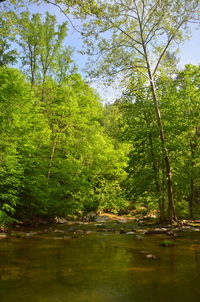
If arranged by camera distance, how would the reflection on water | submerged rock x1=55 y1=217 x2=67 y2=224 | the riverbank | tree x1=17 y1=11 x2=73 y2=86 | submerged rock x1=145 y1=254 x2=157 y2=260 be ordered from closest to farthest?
the reflection on water
submerged rock x1=145 y1=254 x2=157 y2=260
the riverbank
submerged rock x1=55 y1=217 x2=67 y2=224
tree x1=17 y1=11 x2=73 y2=86

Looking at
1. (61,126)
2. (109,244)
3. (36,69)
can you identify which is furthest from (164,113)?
(36,69)

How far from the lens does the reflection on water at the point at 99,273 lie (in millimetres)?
4082

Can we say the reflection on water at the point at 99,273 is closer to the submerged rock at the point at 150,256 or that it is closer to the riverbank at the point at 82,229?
the submerged rock at the point at 150,256

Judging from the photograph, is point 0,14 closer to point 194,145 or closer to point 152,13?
point 152,13

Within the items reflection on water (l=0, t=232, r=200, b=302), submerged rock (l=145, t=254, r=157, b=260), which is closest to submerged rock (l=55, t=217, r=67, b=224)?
reflection on water (l=0, t=232, r=200, b=302)

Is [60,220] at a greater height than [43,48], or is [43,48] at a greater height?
[43,48]

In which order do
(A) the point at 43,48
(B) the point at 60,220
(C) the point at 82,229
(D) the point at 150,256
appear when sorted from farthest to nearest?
(A) the point at 43,48 < (B) the point at 60,220 < (C) the point at 82,229 < (D) the point at 150,256

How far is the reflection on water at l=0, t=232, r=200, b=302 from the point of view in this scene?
161 inches

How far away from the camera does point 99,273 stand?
5336 mm

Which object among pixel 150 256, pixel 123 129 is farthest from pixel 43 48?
pixel 150 256

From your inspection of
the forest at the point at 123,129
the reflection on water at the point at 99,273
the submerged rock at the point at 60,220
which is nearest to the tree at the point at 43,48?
the forest at the point at 123,129

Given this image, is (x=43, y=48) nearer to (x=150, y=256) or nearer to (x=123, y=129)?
(x=123, y=129)

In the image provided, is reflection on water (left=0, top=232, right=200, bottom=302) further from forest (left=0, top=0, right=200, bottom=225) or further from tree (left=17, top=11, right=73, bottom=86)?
tree (left=17, top=11, right=73, bottom=86)

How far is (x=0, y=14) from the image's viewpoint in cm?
868
